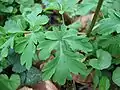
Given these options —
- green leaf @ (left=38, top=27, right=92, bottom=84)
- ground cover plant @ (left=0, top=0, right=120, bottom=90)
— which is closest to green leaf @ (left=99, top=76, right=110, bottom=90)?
ground cover plant @ (left=0, top=0, right=120, bottom=90)

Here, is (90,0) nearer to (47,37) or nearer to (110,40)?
(110,40)

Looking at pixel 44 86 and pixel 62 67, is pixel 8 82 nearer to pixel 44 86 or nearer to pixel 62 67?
pixel 44 86

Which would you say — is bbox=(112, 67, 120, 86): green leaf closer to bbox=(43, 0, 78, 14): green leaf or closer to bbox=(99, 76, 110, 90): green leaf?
bbox=(99, 76, 110, 90): green leaf

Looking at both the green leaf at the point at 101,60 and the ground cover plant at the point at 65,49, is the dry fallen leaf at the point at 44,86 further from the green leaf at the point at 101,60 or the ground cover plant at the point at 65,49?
the green leaf at the point at 101,60

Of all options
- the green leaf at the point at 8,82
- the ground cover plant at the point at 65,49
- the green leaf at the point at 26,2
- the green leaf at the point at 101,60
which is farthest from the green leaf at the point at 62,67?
the green leaf at the point at 26,2

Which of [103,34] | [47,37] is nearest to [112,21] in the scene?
[103,34]

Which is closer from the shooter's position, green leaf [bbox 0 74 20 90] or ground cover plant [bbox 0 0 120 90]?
ground cover plant [bbox 0 0 120 90]

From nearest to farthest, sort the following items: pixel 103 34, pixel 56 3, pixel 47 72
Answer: pixel 47 72, pixel 103 34, pixel 56 3
